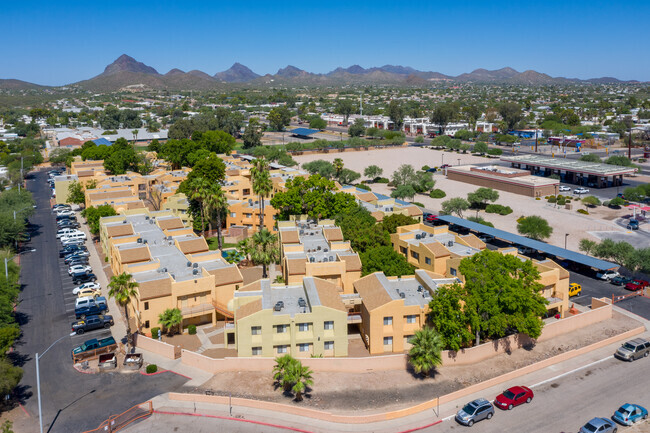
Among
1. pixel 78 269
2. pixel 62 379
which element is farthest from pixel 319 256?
pixel 78 269

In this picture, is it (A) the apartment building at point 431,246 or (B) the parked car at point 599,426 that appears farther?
(A) the apartment building at point 431,246

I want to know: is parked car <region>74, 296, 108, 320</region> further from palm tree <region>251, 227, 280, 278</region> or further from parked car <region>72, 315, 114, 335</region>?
palm tree <region>251, 227, 280, 278</region>

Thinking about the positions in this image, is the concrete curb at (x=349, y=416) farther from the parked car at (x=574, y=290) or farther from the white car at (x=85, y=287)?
the white car at (x=85, y=287)

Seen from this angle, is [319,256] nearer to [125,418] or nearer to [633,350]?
[125,418]

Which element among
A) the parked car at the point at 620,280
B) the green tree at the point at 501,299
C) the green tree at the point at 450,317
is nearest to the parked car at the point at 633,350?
the green tree at the point at 501,299

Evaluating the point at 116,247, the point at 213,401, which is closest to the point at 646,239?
the point at 213,401

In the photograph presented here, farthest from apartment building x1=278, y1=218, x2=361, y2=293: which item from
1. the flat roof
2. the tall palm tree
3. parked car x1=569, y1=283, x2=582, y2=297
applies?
the flat roof

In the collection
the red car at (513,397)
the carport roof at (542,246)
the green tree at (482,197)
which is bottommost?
the red car at (513,397)
